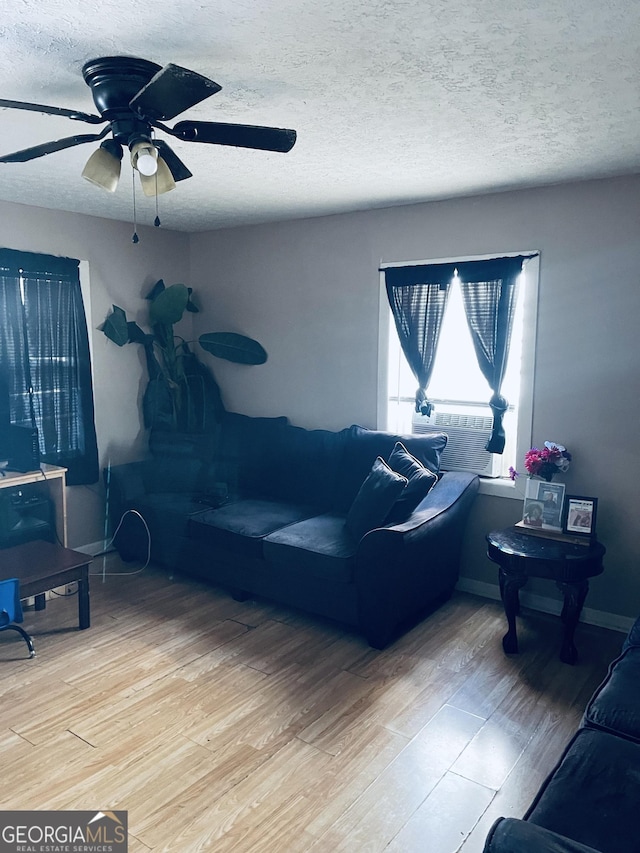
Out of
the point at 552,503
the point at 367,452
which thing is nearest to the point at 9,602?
the point at 367,452

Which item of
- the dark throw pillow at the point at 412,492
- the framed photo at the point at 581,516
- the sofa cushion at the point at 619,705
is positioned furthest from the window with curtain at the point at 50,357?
the sofa cushion at the point at 619,705

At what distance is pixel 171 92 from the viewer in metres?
1.70

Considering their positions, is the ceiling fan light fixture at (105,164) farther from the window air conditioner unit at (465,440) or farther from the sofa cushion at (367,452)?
the window air conditioner unit at (465,440)

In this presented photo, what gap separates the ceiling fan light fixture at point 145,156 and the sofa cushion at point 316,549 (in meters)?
2.17

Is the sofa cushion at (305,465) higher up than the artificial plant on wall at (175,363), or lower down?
lower down

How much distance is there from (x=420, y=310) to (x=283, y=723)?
8.65 ft

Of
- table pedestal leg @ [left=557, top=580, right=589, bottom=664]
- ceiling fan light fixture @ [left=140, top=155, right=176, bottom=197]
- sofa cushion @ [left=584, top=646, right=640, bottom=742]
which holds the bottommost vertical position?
table pedestal leg @ [left=557, top=580, right=589, bottom=664]

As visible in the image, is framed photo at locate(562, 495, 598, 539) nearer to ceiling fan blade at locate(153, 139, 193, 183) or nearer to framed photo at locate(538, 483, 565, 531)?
framed photo at locate(538, 483, 565, 531)

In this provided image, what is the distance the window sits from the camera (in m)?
3.75

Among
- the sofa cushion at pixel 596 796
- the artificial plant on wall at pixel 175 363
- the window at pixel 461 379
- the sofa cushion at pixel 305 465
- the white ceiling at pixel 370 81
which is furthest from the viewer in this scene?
the artificial plant on wall at pixel 175 363

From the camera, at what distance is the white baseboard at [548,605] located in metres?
3.53

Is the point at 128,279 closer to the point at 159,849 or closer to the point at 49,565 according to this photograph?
the point at 49,565

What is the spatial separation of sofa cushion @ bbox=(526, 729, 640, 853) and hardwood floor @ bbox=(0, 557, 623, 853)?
0.51 metres

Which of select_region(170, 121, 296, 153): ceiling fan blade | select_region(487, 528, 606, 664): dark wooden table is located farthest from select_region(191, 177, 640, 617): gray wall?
select_region(170, 121, 296, 153): ceiling fan blade
